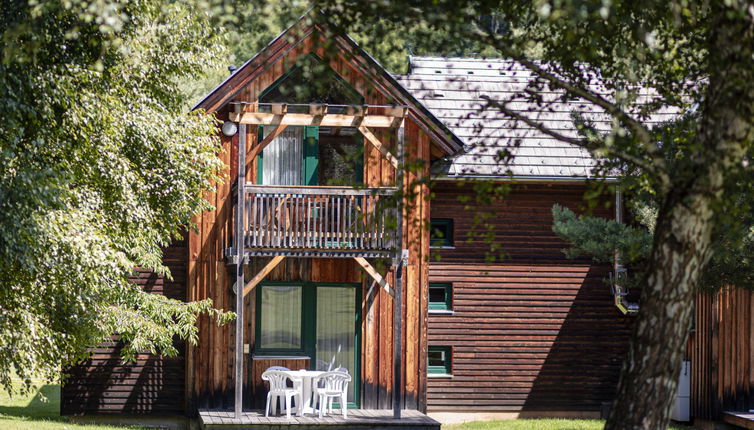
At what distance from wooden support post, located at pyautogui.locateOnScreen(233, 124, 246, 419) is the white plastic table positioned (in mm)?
832

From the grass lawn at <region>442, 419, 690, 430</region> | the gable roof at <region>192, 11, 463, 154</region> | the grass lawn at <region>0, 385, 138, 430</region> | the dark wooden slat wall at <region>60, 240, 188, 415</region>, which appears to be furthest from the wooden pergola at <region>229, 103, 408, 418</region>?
the grass lawn at <region>0, 385, 138, 430</region>

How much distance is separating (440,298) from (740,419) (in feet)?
18.5

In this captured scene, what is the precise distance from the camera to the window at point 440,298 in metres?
19.6

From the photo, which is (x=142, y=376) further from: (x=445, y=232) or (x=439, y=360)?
(x=445, y=232)

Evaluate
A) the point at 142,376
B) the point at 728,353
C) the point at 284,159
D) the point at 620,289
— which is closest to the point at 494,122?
the point at 620,289

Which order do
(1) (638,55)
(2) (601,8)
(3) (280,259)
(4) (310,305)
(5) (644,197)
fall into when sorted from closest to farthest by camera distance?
1. (2) (601,8)
2. (1) (638,55)
3. (5) (644,197)
4. (3) (280,259)
5. (4) (310,305)

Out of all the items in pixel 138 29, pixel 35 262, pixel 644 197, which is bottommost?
pixel 35 262

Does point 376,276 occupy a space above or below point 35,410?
above

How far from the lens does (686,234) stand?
803 centimetres

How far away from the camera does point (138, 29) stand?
1370 centimetres

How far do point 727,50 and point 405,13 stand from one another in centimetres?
249

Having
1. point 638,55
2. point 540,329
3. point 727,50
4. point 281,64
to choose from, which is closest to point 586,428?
point 540,329

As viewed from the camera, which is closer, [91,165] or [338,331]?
[91,165]

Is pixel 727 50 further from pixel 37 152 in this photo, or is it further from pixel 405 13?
pixel 37 152
